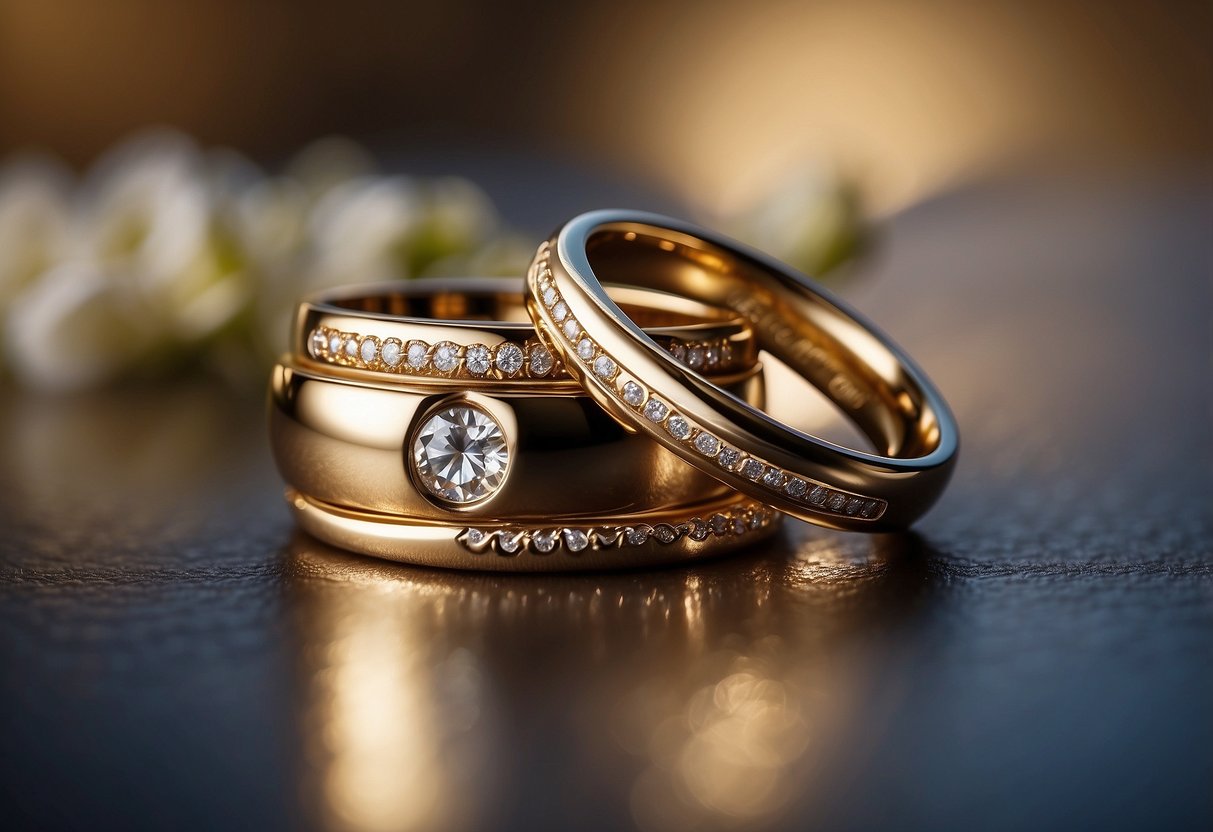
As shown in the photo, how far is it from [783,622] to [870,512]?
0.12m

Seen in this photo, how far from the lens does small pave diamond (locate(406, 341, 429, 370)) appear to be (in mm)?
856

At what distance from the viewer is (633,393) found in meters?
0.80

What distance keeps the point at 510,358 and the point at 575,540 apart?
134 mm

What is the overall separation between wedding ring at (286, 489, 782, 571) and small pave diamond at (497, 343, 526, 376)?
0.35 ft

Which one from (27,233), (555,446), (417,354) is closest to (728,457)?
(555,446)

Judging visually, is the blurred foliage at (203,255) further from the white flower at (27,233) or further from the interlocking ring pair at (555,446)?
the interlocking ring pair at (555,446)

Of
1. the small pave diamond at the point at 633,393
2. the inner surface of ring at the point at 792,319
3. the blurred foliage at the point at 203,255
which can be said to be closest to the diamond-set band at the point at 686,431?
the small pave diamond at the point at 633,393

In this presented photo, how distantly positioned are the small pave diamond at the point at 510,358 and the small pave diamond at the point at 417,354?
5 centimetres

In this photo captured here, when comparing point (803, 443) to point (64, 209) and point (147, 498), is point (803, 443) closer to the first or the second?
point (147, 498)

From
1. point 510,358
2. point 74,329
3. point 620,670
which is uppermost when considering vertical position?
point 74,329

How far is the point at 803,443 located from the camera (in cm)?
80

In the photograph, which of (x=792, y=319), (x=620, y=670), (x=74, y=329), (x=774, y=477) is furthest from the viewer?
(x=74, y=329)

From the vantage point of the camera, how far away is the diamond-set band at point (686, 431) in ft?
2.62

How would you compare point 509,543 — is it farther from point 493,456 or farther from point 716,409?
point 716,409
